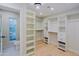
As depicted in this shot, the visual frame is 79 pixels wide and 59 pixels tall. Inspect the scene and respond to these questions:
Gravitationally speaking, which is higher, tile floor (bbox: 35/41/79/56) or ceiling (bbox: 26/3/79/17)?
ceiling (bbox: 26/3/79/17)

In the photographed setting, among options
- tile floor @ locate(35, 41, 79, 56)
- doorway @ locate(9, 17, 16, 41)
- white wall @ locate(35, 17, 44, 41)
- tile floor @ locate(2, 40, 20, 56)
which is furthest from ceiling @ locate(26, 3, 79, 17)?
tile floor @ locate(2, 40, 20, 56)

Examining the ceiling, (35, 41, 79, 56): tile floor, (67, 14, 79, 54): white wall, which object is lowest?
(35, 41, 79, 56): tile floor

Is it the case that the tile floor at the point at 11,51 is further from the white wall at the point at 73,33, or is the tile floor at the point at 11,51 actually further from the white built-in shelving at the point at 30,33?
the white wall at the point at 73,33

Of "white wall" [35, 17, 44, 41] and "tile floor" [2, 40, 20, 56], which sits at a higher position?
"white wall" [35, 17, 44, 41]

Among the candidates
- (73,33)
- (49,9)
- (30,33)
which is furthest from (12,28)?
(73,33)

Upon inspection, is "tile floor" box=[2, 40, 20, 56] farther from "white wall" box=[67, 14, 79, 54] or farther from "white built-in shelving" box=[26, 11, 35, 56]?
"white wall" box=[67, 14, 79, 54]

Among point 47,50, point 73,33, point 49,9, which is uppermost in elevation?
point 49,9

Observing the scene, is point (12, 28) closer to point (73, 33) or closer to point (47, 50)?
point (47, 50)

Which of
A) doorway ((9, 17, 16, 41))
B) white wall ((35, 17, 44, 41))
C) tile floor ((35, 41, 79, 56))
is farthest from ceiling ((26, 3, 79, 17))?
tile floor ((35, 41, 79, 56))

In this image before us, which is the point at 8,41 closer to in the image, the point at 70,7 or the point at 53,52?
the point at 53,52

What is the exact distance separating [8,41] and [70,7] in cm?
93

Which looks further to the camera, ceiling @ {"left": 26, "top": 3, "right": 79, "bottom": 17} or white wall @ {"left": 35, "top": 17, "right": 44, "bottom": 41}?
white wall @ {"left": 35, "top": 17, "right": 44, "bottom": 41}

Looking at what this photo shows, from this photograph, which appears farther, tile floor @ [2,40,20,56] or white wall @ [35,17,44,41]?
white wall @ [35,17,44,41]

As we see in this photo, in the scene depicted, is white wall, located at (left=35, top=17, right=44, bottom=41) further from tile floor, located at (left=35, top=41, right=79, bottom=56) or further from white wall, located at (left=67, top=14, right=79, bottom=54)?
white wall, located at (left=67, top=14, right=79, bottom=54)
